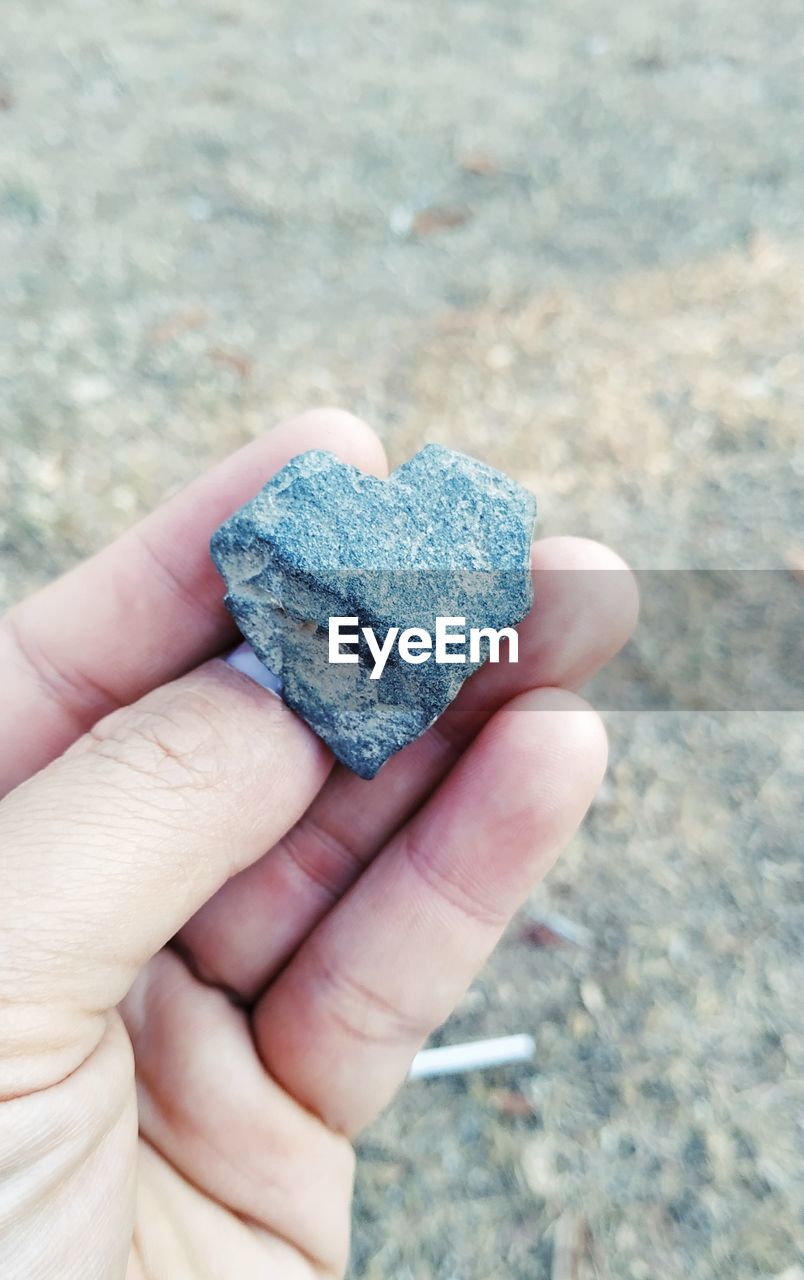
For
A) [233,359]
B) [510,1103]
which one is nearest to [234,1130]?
[510,1103]

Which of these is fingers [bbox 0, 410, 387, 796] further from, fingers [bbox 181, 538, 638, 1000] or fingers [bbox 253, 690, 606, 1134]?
fingers [bbox 253, 690, 606, 1134]

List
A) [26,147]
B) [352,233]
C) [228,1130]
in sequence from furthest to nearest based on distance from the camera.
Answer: [26,147] < [352,233] < [228,1130]

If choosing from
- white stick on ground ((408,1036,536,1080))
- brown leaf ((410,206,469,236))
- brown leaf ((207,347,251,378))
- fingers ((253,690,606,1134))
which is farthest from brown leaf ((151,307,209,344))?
white stick on ground ((408,1036,536,1080))

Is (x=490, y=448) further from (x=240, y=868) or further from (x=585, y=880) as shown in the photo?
(x=240, y=868)

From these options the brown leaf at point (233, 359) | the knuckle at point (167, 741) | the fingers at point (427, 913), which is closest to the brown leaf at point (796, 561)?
the fingers at point (427, 913)

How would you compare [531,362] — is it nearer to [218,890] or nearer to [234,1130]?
[218,890]

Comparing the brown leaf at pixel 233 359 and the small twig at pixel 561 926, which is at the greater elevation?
the brown leaf at pixel 233 359

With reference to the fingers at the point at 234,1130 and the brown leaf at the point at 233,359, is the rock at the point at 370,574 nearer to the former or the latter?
the fingers at the point at 234,1130

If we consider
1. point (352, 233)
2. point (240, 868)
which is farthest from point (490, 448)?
point (240, 868)
